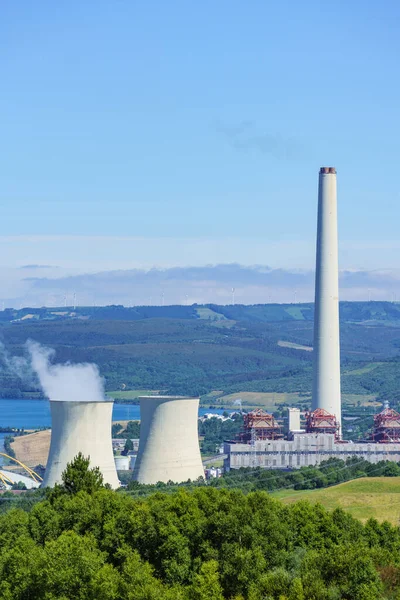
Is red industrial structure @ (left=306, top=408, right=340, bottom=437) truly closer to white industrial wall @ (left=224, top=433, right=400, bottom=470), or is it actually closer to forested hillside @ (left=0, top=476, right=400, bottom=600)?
white industrial wall @ (left=224, top=433, right=400, bottom=470)

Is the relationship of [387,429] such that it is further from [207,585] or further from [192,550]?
[207,585]

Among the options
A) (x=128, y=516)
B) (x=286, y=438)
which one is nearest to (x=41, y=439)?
(x=286, y=438)

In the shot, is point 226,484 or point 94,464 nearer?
point 94,464

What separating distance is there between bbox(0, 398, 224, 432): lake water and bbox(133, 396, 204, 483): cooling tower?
76344 millimetres

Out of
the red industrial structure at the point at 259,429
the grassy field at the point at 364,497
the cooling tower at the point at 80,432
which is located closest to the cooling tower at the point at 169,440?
the cooling tower at the point at 80,432

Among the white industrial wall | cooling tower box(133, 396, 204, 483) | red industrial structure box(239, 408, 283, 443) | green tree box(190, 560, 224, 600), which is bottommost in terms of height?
green tree box(190, 560, 224, 600)

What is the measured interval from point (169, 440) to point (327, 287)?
94.3 feet

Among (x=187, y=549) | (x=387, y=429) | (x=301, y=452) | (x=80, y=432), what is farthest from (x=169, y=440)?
(x=387, y=429)

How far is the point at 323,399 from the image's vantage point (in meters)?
88.1

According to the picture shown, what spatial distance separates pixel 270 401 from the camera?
176 m

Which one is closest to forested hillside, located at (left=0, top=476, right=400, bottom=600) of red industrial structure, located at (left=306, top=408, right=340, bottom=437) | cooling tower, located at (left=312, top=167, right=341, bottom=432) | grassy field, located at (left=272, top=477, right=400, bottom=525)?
grassy field, located at (left=272, top=477, right=400, bottom=525)

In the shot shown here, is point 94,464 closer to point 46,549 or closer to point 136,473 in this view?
point 136,473

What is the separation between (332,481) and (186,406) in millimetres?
13999

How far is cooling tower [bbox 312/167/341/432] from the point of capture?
283 feet
